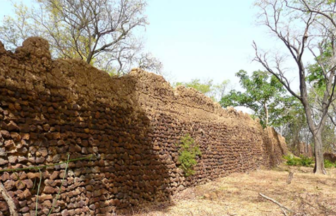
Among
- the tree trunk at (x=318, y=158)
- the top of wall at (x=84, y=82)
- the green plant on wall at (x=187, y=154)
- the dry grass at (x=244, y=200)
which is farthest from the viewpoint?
the tree trunk at (x=318, y=158)

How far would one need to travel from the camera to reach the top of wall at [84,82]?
4454 mm

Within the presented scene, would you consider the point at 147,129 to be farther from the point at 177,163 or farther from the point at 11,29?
the point at 11,29

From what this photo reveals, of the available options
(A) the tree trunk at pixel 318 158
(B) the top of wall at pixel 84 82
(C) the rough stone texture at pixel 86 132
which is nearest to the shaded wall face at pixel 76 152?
(C) the rough stone texture at pixel 86 132

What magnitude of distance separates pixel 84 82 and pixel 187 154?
4216 millimetres

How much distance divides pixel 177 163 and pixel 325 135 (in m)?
37.7

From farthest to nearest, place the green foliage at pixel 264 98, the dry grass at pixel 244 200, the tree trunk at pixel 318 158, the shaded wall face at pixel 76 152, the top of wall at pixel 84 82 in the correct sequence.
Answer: the green foliage at pixel 264 98, the tree trunk at pixel 318 158, the dry grass at pixel 244 200, the top of wall at pixel 84 82, the shaded wall face at pixel 76 152

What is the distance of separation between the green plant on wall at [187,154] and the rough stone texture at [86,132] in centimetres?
22

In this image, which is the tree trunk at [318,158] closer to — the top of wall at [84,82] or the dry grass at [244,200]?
the dry grass at [244,200]

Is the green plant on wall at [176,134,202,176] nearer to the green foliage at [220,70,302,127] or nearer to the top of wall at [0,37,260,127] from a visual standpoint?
the top of wall at [0,37,260,127]

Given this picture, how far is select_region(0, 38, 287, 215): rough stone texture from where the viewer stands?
14.0 ft

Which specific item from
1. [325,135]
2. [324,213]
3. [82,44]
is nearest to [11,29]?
[82,44]

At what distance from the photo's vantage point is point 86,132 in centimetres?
543

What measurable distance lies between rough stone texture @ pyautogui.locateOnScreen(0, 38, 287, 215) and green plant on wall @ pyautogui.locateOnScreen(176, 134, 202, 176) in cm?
22

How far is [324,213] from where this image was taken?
596cm
